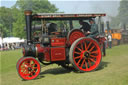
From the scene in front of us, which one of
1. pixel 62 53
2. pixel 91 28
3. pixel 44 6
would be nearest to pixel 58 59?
pixel 62 53

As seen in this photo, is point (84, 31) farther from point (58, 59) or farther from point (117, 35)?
point (117, 35)

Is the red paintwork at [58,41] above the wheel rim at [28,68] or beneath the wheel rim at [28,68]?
above

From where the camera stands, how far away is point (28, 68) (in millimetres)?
6113

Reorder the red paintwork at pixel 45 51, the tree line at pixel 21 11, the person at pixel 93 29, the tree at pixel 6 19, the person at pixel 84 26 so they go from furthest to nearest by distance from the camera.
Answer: the tree at pixel 6 19 → the tree line at pixel 21 11 → the person at pixel 84 26 → the person at pixel 93 29 → the red paintwork at pixel 45 51

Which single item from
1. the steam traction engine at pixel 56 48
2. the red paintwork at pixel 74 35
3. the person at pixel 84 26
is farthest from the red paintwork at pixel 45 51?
→ the person at pixel 84 26

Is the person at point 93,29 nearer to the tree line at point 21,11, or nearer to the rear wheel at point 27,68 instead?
the rear wheel at point 27,68

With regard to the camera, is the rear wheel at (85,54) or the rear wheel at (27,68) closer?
the rear wheel at (27,68)

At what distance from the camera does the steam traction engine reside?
6223 mm

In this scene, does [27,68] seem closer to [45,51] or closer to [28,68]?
[28,68]

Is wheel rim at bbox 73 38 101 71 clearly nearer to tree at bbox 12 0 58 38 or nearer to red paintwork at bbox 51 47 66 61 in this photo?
red paintwork at bbox 51 47 66 61

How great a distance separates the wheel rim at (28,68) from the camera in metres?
6.01

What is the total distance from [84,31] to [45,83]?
9.90 ft

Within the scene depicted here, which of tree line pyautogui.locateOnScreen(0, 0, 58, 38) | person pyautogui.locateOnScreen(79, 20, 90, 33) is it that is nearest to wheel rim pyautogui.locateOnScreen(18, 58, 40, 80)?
person pyautogui.locateOnScreen(79, 20, 90, 33)

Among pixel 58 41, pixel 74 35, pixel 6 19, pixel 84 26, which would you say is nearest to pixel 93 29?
pixel 84 26
